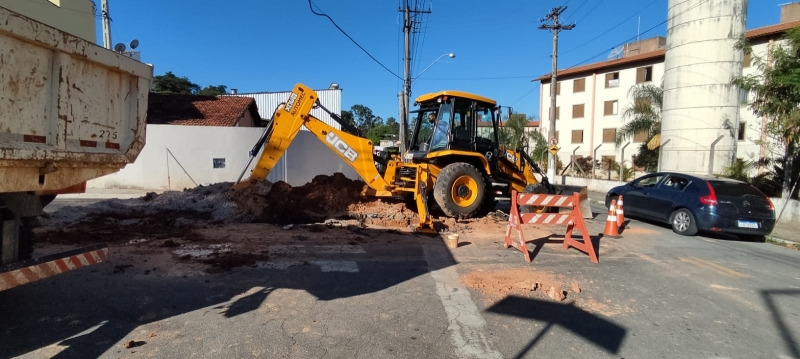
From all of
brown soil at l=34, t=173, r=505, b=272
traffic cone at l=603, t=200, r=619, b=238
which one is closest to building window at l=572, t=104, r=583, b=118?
brown soil at l=34, t=173, r=505, b=272

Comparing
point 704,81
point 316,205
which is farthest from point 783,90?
point 316,205

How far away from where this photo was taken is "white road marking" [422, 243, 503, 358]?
12.9 feet

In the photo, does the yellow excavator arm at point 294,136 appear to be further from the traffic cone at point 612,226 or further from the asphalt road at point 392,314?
the traffic cone at point 612,226

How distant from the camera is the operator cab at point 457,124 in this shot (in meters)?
10.3

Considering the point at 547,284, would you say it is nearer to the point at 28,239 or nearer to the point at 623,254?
the point at 623,254

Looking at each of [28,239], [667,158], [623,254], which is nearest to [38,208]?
[28,239]

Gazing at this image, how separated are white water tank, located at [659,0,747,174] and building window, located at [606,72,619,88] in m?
22.0

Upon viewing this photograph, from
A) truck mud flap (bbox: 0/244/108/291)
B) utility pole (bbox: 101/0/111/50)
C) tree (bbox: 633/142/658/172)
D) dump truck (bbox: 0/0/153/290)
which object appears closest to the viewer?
dump truck (bbox: 0/0/153/290)

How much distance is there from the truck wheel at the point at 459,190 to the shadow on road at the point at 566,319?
452cm

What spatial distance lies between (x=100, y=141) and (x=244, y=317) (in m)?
2.12

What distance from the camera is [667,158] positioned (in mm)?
17656

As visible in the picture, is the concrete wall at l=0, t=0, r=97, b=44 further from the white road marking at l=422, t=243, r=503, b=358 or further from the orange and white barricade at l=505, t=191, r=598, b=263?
the orange and white barricade at l=505, t=191, r=598, b=263

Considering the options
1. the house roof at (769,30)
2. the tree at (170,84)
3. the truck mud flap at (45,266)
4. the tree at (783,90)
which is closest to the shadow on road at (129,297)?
the truck mud flap at (45,266)

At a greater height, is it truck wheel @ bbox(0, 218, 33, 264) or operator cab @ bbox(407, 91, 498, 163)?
operator cab @ bbox(407, 91, 498, 163)
